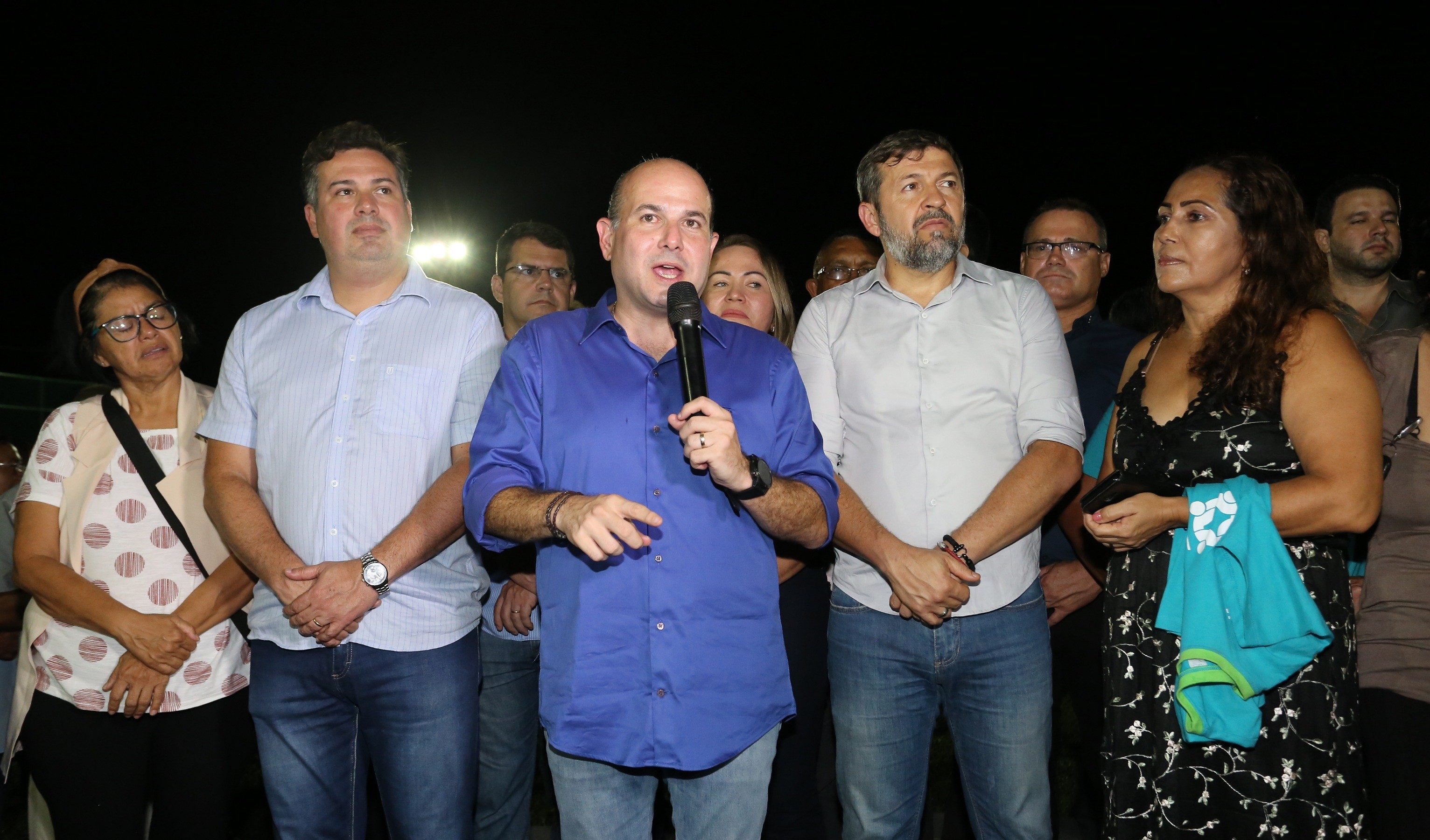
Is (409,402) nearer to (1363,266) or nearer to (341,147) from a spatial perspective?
(341,147)

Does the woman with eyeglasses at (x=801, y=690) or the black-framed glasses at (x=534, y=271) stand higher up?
the black-framed glasses at (x=534, y=271)

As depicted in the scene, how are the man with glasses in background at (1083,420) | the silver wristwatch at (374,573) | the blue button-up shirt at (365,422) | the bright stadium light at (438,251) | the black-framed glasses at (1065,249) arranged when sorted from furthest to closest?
the bright stadium light at (438,251)
the black-framed glasses at (1065,249)
the man with glasses in background at (1083,420)
the blue button-up shirt at (365,422)
the silver wristwatch at (374,573)

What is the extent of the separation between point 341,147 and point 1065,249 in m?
2.71

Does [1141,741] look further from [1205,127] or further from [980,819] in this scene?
[1205,127]

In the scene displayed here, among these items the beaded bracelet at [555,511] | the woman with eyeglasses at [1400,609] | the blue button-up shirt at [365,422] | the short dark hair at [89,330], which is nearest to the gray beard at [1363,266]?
the woman with eyeglasses at [1400,609]

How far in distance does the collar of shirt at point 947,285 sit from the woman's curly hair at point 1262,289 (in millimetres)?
638

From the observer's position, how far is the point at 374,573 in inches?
95.7

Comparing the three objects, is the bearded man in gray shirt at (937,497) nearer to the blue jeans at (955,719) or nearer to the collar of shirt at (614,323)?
the blue jeans at (955,719)

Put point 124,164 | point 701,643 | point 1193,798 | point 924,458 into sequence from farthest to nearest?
1. point 124,164
2. point 924,458
3. point 1193,798
4. point 701,643

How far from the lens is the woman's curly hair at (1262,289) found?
2.31m

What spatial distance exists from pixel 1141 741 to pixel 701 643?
117cm

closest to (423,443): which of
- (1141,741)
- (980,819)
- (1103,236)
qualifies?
Result: (980,819)

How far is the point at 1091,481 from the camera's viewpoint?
9.44 feet

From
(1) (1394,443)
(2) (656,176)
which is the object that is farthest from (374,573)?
(1) (1394,443)
